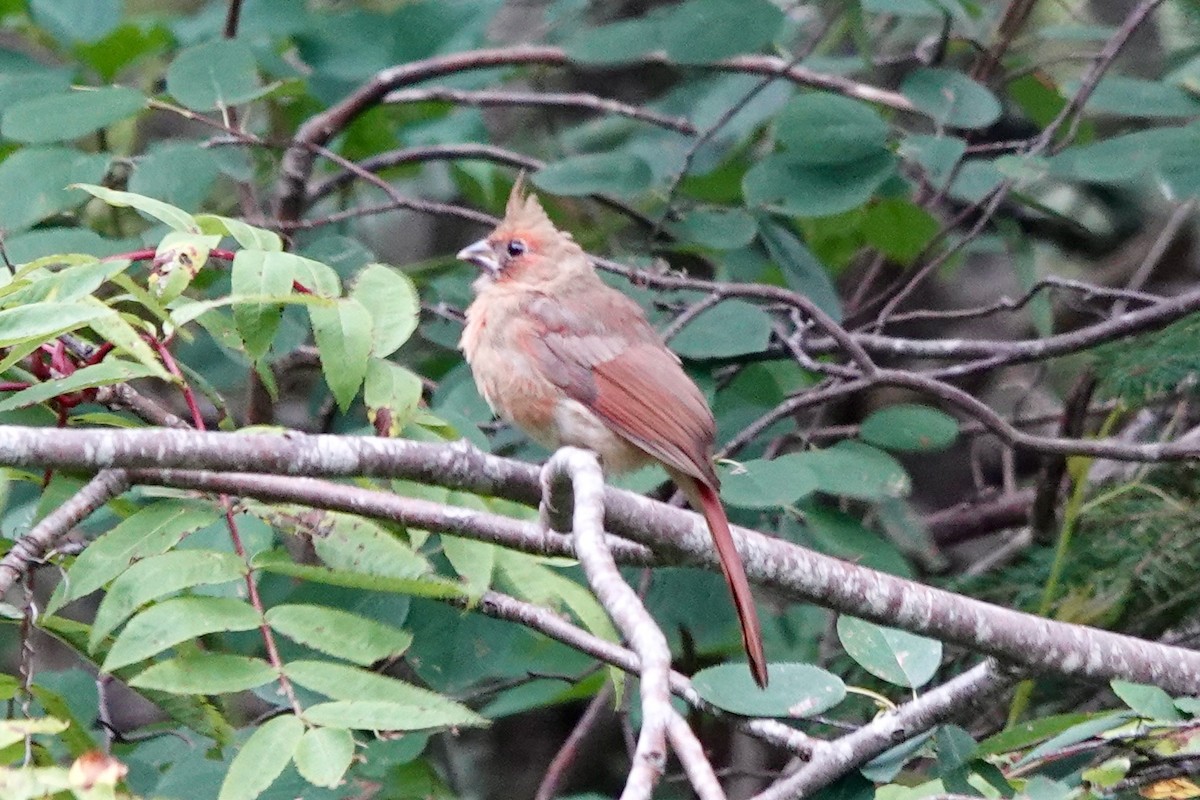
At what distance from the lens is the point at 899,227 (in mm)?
4414

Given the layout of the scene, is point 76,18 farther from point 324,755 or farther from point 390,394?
point 324,755

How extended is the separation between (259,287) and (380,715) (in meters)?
0.75

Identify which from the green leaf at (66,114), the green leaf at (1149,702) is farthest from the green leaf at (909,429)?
the green leaf at (66,114)

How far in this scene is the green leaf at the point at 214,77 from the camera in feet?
11.9

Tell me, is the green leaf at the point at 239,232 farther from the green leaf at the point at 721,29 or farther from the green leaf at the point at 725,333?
the green leaf at the point at 721,29

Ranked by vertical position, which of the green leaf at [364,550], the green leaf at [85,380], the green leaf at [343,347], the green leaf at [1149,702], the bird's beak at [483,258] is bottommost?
the bird's beak at [483,258]

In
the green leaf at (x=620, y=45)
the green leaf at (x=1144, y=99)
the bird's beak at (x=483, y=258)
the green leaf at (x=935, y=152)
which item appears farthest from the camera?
the green leaf at (x=620, y=45)

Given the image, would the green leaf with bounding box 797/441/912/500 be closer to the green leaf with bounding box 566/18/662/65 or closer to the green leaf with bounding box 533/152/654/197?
the green leaf with bounding box 533/152/654/197

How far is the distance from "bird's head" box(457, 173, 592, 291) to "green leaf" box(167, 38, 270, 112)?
0.73 meters

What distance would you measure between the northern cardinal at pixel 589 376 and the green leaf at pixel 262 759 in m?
1.19

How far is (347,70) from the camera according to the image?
4.41 meters

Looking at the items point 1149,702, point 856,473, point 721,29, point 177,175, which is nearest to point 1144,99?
point 721,29

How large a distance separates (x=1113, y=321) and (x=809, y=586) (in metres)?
1.64

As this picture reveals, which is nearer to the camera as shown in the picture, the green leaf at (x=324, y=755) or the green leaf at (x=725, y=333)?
the green leaf at (x=324, y=755)
